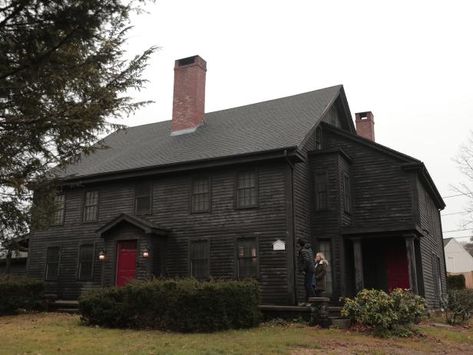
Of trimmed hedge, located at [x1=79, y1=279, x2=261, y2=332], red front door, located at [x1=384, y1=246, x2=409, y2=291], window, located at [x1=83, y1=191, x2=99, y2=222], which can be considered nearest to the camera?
trimmed hedge, located at [x1=79, y1=279, x2=261, y2=332]

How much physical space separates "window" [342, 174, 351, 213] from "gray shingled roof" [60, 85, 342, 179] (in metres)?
2.48

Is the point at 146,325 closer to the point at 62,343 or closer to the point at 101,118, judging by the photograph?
the point at 62,343

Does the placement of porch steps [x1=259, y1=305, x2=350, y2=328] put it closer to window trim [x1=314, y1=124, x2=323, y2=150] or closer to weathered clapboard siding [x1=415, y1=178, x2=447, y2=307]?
weathered clapboard siding [x1=415, y1=178, x2=447, y2=307]

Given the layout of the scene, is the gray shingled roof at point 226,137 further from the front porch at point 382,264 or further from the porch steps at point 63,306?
the front porch at point 382,264

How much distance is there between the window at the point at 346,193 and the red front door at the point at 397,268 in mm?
2373

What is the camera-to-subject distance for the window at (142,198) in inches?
784

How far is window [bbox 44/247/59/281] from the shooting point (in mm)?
21484

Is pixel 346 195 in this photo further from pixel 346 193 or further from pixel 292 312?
pixel 292 312

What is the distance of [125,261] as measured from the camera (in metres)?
19.2

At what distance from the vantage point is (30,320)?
15.5 metres

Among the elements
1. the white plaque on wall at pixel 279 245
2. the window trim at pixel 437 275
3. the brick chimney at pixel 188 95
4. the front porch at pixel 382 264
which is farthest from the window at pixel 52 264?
the window trim at pixel 437 275

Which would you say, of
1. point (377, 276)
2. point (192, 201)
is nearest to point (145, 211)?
point (192, 201)

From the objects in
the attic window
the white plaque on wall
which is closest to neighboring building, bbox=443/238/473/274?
the attic window

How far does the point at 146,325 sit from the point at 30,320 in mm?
4726
